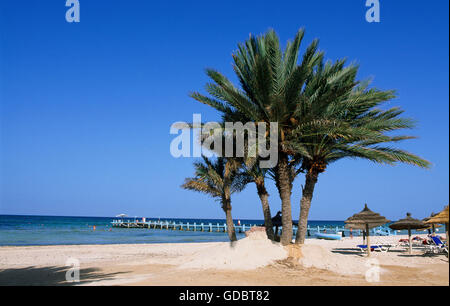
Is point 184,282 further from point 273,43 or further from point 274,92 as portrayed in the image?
point 273,43

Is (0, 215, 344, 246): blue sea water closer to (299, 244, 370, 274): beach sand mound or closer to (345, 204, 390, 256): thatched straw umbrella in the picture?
(345, 204, 390, 256): thatched straw umbrella

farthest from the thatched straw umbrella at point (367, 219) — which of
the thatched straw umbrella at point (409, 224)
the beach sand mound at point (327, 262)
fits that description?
the beach sand mound at point (327, 262)

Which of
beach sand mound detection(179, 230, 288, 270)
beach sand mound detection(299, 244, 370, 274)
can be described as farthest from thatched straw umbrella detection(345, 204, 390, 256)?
beach sand mound detection(179, 230, 288, 270)

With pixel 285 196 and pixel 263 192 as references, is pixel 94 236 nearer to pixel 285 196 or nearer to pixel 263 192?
pixel 263 192

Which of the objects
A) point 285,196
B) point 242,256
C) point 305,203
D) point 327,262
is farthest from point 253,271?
point 305,203

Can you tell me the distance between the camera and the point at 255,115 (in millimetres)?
12508

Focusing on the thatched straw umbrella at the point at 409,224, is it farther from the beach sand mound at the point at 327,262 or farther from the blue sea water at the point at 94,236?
the blue sea water at the point at 94,236

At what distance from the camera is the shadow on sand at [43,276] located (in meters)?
10.6

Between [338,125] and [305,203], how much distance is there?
3189 mm

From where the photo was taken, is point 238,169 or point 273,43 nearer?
point 273,43

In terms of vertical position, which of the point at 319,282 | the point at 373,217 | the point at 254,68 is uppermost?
the point at 254,68

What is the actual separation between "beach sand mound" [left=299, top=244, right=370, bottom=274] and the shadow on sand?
6.05m
